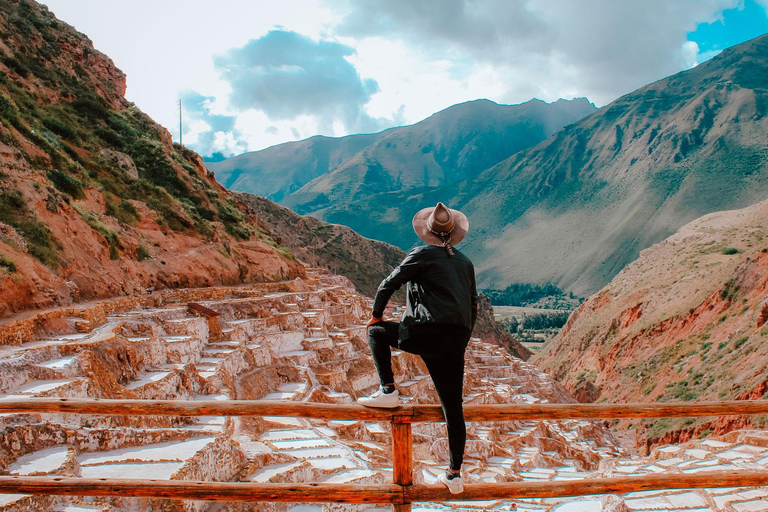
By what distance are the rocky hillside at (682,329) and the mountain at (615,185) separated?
136 feet

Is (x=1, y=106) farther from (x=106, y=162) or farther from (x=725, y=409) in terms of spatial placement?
(x=725, y=409)

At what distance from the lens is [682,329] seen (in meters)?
40.5

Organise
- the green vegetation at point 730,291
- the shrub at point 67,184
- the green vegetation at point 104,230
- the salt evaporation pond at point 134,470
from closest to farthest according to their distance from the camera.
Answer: the salt evaporation pond at point 134,470, the green vegetation at point 104,230, the shrub at point 67,184, the green vegetation at point 730,291

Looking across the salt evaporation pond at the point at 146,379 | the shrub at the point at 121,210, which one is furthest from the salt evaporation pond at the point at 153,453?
the shrub at the point at 121,210

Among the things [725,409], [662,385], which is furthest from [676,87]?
[725,409]

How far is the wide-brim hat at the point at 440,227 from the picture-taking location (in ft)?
14.0

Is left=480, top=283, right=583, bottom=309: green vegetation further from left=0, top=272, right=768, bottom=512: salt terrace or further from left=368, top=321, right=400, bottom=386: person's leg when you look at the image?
left=368, top=321, right=400, bottom=386: person's leg

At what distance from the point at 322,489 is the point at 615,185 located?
151 meters

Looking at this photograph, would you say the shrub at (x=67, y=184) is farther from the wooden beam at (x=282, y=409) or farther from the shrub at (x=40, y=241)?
the wooden beam at (x=282, y=409)

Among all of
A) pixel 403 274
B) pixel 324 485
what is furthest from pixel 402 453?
pixel 403 274

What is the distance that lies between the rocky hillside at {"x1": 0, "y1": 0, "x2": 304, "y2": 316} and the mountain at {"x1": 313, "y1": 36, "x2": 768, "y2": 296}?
92052 millimetres

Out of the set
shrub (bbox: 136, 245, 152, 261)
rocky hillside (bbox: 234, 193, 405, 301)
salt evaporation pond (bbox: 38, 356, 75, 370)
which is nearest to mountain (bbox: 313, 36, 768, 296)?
rocky hillside (bbox: 234, 193, 405, 301)

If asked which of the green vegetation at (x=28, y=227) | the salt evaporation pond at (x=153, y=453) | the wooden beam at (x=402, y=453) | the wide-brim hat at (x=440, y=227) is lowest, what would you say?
the salt evaporation pond at (x=153, y=453)

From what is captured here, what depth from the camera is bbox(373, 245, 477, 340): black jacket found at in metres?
4.07
